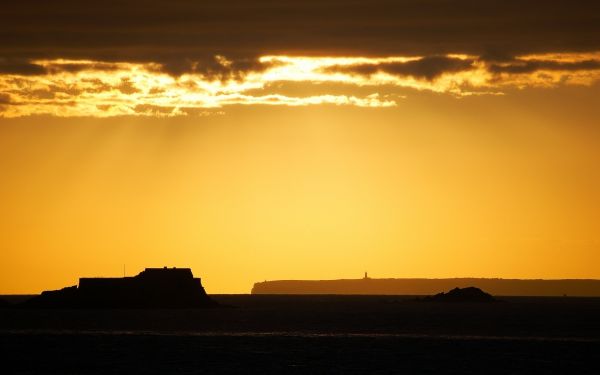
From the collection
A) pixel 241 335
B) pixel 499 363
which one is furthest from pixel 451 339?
pixel 499 363

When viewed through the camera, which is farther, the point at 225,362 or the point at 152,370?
the point at 225,362

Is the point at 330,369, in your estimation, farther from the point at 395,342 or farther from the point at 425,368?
the point at 395,342

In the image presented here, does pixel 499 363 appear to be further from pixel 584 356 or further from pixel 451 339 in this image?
pixel 451 339

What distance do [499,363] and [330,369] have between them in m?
21.4

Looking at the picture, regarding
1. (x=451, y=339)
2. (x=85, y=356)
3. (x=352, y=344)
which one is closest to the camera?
(x=85, y=356)

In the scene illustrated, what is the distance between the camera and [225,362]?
436ft

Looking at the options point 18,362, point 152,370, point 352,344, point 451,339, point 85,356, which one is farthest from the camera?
point 451,339

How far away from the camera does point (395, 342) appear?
173250 mm

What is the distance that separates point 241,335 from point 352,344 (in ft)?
89.1

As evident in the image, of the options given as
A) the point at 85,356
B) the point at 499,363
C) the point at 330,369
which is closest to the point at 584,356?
the point at 499,363

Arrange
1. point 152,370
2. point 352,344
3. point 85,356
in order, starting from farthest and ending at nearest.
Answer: point 352,344
point 85,356
point 152,370

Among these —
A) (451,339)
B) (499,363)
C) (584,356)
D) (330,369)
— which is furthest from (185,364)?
(451,339)

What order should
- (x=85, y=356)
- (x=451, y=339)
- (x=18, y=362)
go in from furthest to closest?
1. (x=451, y=339)
2. (x=85, y=356)
3. (x=18, y=362)

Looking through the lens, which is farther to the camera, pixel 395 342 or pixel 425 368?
pixel 395 342
